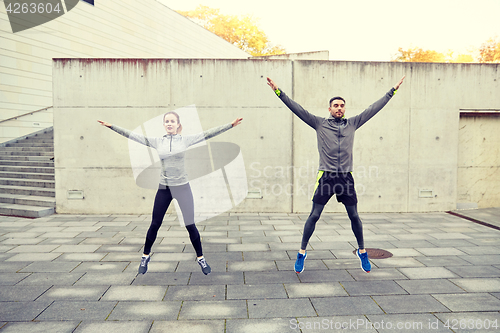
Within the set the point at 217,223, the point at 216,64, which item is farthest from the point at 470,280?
the point at 216,64

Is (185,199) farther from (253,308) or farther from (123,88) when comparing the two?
(123,88)

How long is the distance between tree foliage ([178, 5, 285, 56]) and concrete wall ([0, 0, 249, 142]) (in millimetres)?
13475

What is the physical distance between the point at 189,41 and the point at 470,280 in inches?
1013

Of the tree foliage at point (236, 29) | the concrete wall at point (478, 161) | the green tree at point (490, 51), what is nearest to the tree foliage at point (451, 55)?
the green tree at point (490, 51)

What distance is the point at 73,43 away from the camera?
1605 cm

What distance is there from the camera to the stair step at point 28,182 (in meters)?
8.95

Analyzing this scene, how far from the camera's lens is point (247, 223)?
23.2 feet

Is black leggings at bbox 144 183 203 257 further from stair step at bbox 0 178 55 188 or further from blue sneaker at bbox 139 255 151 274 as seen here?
stair step at bbox 0 178 55 188

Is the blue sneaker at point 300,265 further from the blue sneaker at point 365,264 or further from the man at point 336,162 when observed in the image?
the blue sneaker at point 365,264

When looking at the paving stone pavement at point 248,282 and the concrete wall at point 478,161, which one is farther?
the concrete wall at point 478,161

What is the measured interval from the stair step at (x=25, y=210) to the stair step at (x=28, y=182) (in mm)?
1034

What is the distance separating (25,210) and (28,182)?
2.00 metres

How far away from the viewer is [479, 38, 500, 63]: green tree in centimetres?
4044

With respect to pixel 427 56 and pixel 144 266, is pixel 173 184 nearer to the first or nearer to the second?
pixel 144 266
